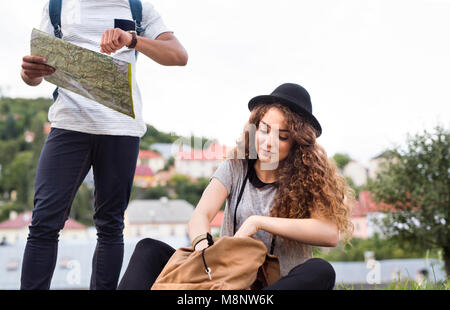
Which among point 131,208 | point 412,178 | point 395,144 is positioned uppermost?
point 395,144

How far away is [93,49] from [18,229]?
83834 mm

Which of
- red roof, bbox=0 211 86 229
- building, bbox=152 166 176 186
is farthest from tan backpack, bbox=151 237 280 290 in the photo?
building, bbox=152 166 176 186

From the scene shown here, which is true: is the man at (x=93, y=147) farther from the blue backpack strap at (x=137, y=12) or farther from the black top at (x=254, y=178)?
the black top at (x=254, y=178)

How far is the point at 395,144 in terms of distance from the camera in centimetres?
2102

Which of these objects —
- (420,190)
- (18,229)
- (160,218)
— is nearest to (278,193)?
(420,190)

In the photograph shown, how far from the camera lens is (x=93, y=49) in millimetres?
2375

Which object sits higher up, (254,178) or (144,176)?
(254,178)

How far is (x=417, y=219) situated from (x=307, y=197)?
21275 millimetres

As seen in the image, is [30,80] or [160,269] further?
[30,80]

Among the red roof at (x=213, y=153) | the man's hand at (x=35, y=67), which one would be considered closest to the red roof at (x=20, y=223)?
the red roof at (x=213, y=153)

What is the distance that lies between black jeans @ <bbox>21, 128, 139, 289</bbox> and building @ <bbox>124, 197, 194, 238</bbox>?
7997 cm

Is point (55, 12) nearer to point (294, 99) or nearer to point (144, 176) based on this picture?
point (294, 99)
